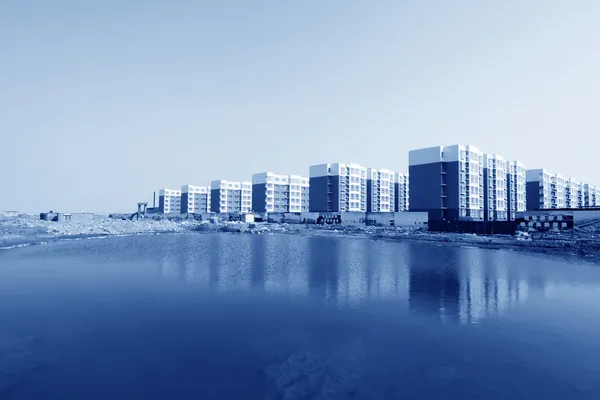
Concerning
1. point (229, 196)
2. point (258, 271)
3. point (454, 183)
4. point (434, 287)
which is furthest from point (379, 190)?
point (434, 287)

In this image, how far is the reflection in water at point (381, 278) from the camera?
58.5ft

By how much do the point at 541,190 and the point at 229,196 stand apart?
4450 inches

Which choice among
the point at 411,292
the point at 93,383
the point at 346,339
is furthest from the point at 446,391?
the point at 411,292

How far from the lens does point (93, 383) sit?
935cm

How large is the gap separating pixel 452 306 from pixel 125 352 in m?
14.6

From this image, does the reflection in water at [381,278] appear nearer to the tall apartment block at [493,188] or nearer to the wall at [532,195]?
the tall apartment block at [493,188]

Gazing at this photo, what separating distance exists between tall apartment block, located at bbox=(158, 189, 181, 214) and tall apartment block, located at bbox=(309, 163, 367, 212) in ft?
270

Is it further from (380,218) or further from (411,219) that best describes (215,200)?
(411,219)

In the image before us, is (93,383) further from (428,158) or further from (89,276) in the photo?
(428,158)

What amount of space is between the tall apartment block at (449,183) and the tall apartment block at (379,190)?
36.7m

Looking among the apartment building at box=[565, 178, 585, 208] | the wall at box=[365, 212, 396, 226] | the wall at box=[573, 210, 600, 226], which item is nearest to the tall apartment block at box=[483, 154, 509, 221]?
the wall at box=[573, 210, 600, 226]

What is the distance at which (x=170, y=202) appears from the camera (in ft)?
530

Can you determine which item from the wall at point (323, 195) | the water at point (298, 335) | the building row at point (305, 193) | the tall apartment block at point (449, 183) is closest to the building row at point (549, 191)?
the building row at point (305, 193)

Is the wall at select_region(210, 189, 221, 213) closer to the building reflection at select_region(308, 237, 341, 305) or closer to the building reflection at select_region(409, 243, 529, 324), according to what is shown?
the building reflection at select_region(308, 237, 341, 305)
